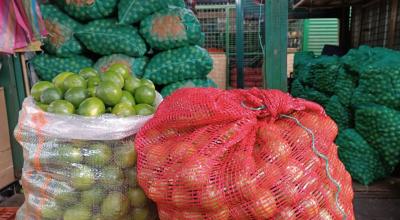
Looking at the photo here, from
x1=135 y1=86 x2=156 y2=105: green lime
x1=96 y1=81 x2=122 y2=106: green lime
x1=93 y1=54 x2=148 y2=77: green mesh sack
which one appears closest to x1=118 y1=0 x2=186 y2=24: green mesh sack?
x1=93 y1=54 x2=148 y2=77: green mesh sack

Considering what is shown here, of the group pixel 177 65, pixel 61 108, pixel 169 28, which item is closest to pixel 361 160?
pixel 177 65

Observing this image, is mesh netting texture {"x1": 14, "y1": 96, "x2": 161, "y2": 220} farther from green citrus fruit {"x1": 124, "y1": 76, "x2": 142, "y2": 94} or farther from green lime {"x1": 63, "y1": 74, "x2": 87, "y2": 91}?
green citrus fruit {"x1": 124, "y1": 76, "x2": 142, "y2": 94}

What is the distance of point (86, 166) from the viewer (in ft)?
4.89

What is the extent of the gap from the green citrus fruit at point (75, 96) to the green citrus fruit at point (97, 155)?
28 cm

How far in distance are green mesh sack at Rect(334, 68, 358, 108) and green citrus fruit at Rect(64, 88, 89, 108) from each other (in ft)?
10.5

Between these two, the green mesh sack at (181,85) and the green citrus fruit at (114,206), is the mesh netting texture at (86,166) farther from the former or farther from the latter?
the green mesh sack at (181,85)

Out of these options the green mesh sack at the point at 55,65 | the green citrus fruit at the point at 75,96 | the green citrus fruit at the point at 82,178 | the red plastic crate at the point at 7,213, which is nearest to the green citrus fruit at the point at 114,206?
the green citrus fruit at the point at 82,178

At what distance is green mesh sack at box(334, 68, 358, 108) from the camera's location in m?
3.83

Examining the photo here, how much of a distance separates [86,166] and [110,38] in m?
1.76

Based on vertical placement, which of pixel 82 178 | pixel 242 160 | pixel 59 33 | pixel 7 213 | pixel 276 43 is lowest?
pixel 7 213

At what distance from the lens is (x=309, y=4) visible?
6.29 m

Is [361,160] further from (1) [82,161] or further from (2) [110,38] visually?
(1) [82,161]

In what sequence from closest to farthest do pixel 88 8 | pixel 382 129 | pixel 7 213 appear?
pixel 7 213, pixel 88 8, pixel 382 129

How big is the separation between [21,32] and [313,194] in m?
2.61
